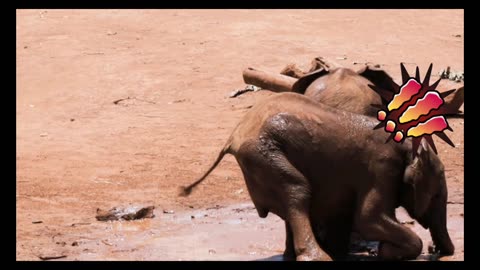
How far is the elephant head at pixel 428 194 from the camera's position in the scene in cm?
866

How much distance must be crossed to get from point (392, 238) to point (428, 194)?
1.44ft

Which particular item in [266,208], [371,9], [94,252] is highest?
[266,208]

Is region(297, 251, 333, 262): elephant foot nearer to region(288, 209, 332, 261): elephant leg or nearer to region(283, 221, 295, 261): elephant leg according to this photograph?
region(288, 209, 332, 261): elephant leg

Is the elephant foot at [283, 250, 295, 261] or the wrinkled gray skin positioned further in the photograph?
the wrinkled gray skin

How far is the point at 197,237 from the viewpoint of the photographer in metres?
10.0

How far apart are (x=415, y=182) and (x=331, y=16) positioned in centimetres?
1325

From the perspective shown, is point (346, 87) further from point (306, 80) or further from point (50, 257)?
point (50, 257)

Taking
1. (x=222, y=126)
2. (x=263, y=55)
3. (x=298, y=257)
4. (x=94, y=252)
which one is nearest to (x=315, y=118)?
(x=298, y=257)

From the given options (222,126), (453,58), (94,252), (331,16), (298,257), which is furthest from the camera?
(331,16)

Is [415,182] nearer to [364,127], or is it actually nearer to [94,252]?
[364,127]

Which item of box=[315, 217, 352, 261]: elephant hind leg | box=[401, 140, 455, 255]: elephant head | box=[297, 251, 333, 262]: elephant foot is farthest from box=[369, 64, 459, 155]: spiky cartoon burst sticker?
box=[297, 251, 333, 262]: elephant foot

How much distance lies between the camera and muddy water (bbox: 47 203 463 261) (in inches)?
369

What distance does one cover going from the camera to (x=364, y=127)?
8.69 metres

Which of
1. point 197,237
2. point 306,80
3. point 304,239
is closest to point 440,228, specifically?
point 304,239
